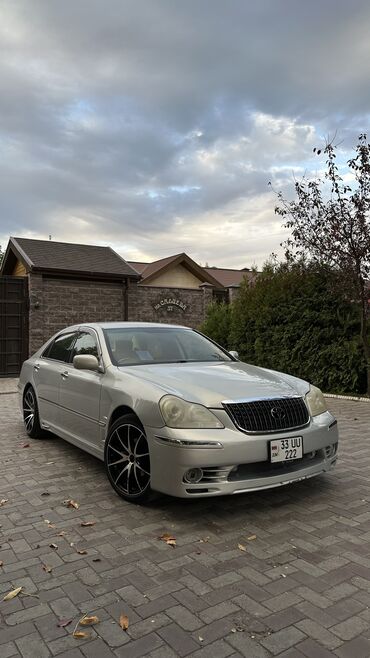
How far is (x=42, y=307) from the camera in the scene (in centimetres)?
1502

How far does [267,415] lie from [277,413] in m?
0.10

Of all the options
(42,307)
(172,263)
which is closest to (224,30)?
(42,307)

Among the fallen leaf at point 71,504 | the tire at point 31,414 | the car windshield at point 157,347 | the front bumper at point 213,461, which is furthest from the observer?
the tire at point 31,414

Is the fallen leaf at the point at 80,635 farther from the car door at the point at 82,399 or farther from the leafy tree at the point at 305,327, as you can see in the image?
the leafy tree at the point at 305,327

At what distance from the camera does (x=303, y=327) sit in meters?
9.64

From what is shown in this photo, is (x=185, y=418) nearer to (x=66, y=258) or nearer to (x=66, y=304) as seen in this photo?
(x=66, y=304)

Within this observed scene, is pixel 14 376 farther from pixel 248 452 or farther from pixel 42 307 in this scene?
pixel 248 452

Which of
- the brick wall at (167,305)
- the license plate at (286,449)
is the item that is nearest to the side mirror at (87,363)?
the license plate at (286,449)

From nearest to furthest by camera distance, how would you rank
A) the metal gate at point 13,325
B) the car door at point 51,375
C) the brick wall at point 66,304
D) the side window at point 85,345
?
the side window at point 85,345 → the car door at point 51,375 → the metal gate at point 13,325 → the brick wall at point 66,304

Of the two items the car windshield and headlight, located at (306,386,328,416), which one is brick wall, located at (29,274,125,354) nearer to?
the car windshield

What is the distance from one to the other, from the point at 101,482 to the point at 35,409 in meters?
1.99

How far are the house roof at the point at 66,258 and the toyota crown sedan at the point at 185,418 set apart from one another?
11.3 m

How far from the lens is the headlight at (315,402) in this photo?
12.3 feet

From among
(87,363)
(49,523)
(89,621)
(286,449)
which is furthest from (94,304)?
(89,621)
